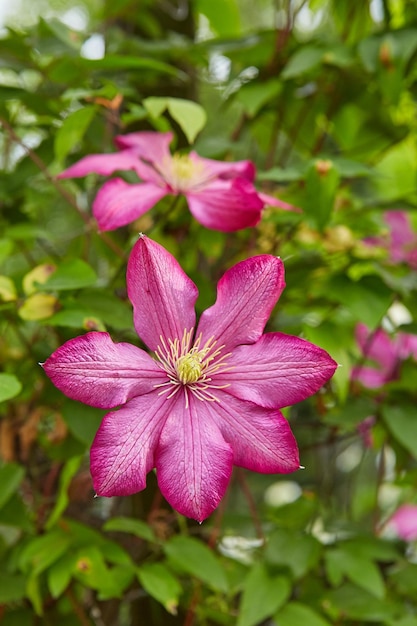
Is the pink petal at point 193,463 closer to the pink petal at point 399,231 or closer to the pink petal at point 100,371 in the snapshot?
the pink petal at point 100,371

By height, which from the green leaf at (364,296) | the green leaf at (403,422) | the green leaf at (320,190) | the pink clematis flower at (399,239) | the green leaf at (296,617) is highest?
the green leaf at (320,190)

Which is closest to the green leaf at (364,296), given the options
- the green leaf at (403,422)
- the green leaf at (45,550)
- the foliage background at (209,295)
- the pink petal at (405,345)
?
the foliage background at (209,295)

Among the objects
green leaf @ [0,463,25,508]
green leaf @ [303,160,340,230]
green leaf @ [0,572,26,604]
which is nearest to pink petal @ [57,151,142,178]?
green leaf @ [303,160,340,230]

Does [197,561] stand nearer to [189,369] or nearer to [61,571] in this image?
[61,571]

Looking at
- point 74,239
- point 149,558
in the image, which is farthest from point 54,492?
point 74,239

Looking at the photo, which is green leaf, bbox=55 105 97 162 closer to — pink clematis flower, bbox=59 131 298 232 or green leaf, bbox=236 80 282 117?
pink clematis flower, bbox=59 131 298 232

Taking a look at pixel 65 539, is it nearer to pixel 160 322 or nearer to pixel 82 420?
pixel 82 420
